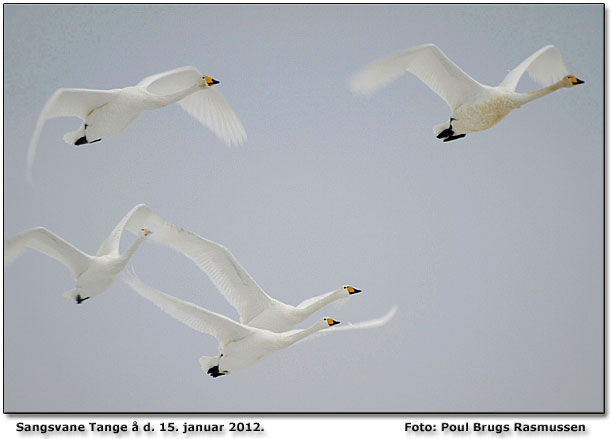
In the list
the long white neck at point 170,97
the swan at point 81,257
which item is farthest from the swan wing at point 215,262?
the long white neck at point 170,97

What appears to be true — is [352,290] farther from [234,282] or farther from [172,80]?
[172,80]

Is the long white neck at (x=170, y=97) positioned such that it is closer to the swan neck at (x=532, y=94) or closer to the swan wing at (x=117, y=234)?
the swan wing at (x=117, y=234)

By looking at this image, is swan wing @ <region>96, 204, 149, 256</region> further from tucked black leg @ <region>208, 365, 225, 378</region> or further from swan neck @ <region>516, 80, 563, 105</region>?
swan neck @ <region>516, 80, 563, 105</region>

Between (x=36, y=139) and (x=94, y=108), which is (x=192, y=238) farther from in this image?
(x=36, y=139)

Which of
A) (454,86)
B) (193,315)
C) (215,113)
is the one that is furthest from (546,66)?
(193,315)

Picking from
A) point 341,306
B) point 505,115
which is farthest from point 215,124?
point 505,115
